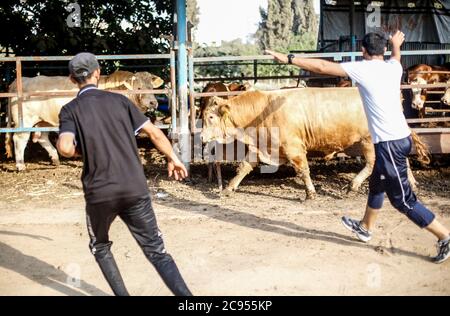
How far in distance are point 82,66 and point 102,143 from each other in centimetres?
55

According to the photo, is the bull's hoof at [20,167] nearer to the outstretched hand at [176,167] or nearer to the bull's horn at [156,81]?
the bull's horn at [156,81]

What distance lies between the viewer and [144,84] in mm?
9336

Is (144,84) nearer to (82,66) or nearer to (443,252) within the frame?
(82,66)

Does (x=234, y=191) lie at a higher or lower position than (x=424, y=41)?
lower

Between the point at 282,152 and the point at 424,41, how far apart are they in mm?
10365

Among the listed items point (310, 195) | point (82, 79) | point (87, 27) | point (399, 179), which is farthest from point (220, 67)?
point (82, 79)

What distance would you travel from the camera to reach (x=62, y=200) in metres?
7.11

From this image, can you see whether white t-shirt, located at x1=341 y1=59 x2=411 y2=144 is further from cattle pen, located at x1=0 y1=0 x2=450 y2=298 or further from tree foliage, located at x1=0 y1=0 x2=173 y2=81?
tree foliage, located at x1=0 y1=0 x2=173 y2=81

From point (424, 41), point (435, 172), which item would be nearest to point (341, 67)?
point (435, 172)

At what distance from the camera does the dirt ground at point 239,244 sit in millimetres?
4129

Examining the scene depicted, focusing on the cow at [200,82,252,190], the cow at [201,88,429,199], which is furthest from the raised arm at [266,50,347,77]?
the cow at [200,82,252,190]

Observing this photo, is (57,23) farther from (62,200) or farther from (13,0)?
(62,200)

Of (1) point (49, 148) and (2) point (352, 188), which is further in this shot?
(1) point (49, 148)

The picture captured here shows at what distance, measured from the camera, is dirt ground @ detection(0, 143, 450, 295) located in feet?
13.5
